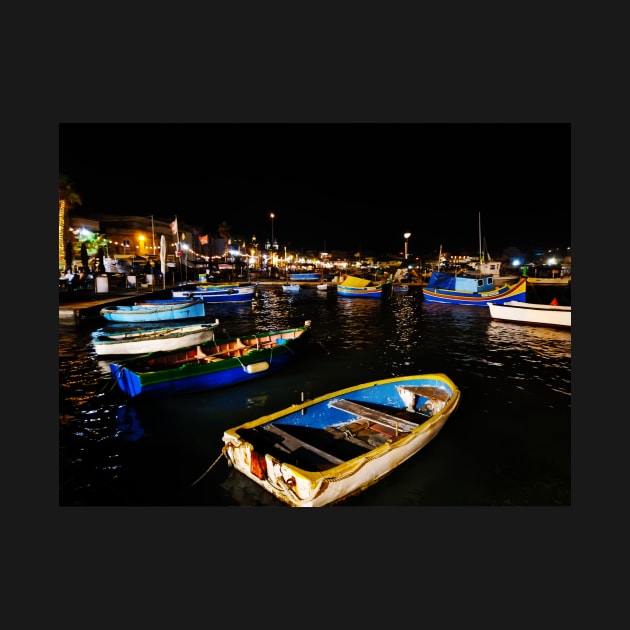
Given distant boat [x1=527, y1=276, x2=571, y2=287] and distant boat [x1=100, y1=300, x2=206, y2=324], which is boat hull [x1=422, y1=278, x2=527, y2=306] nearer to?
distant boat [x1=100, y1=300, x2=206, y2=324]

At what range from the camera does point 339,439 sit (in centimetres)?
745

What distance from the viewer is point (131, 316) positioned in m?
21.2

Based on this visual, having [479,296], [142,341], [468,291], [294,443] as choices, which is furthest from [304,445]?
[468,291]

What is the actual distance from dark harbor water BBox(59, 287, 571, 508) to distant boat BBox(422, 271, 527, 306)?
37.7 feet

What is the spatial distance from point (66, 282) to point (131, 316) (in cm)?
1023

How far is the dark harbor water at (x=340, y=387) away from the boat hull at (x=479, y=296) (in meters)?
10.9

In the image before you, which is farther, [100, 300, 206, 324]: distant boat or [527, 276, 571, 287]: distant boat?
[527, 276, 571, 287]: distant boat

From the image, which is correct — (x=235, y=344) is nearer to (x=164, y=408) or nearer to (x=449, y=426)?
(x=164, y=408)

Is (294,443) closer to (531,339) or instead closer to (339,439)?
(339,439)

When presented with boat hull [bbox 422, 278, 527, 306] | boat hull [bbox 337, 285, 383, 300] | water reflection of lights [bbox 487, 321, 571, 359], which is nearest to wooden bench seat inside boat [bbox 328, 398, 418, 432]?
water reflection of lights [bbox 487, 321, 571, 359]

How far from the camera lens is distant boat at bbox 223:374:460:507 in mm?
5422

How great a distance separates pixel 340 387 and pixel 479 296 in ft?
82.1

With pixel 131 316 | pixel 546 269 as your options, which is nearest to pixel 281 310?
pixel 131 316

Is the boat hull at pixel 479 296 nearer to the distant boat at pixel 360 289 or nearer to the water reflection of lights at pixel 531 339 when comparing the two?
the water reflection of lights at pixel 531 339
